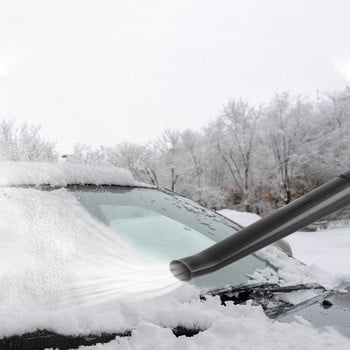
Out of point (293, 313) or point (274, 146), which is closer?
point (293, 313)

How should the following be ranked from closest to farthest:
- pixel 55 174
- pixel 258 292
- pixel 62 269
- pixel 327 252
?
pixel 62 269
pixel 258 292
pixel 55 174
pixel 327 252

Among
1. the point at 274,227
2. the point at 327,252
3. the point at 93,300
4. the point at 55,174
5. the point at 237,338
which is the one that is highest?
the point at 55,174

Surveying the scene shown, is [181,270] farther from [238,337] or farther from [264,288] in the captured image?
[264,288]

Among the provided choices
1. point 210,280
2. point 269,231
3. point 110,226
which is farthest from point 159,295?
point 269,231

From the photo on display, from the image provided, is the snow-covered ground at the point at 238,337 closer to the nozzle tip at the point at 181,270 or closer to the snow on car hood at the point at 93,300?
the snow on car hood at the point at 93,300

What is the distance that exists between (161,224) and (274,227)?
132cm

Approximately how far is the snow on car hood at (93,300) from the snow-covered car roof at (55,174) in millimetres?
67

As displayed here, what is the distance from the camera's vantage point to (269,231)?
2.29 feet

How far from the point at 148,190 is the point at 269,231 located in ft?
5.17

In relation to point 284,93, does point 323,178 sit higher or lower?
lower

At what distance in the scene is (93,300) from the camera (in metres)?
1.22

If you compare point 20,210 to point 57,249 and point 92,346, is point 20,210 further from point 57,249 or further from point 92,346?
point 92,346

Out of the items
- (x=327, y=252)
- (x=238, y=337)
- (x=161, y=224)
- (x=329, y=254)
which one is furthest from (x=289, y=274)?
(x=327, y=252)

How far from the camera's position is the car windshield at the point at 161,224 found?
1.71 m
